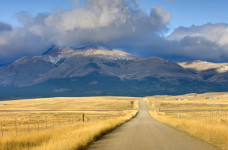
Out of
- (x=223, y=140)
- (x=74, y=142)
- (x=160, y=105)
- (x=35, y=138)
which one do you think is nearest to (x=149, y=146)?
(x=74, y=142)

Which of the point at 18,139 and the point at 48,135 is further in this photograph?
the point at 48,135

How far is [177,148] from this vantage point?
1464 cm

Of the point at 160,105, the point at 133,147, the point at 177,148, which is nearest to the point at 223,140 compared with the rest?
the point at 177,148

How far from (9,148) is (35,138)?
3211 millimetres

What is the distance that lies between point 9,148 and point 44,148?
2.40 meters

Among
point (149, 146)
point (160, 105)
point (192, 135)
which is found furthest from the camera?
point (160, 105)

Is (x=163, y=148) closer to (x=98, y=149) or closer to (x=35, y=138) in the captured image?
(x=98, y=149)

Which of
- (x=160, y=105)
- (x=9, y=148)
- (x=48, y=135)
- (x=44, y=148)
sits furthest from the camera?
(x=160, y=105)

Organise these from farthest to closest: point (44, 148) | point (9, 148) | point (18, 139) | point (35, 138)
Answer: point (35, 138) → point (18, 139) → point (9, 148) → point (44, 148)

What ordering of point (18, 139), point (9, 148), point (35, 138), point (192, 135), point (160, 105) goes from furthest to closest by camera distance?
point (160, 105)
point (192, 135)
point (35, 138)
point (18, 139)
point (9, 148)

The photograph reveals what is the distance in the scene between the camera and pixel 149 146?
1524 cm

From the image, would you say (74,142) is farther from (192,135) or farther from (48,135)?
(192,135)

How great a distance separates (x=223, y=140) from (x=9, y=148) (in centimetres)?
1278

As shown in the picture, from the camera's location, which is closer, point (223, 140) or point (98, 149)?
point (98, 149)
